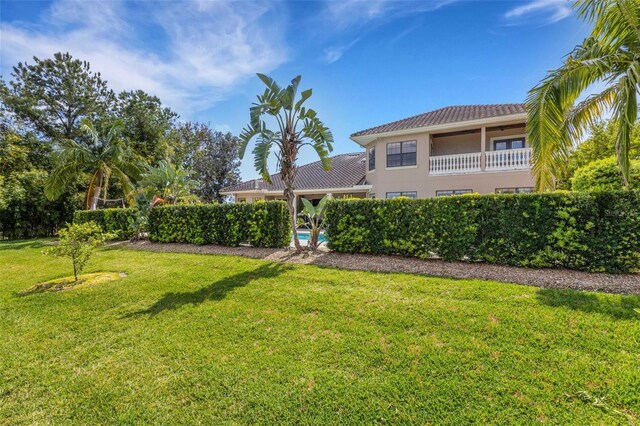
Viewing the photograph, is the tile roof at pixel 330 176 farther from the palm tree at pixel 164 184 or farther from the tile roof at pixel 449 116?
the palm tree at pixel 164 184

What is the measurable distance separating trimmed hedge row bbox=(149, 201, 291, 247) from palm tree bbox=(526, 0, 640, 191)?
28.0 feet

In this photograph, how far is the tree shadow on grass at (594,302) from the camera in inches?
188

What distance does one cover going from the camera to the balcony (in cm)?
1519

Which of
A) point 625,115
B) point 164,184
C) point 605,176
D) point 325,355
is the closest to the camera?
point 325,355

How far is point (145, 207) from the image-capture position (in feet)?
50.4

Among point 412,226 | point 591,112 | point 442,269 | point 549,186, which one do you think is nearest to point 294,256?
point 412,226

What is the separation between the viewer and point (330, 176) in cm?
2405

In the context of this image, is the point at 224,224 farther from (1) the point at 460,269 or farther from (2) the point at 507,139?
(2) the point at 507,139

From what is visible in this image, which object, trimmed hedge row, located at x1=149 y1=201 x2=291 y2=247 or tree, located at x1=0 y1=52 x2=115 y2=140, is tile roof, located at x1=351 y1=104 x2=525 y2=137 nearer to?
trimmed hedge row, located at x1=149 y1=201 x2=291 y2=247

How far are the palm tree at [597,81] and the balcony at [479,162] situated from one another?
8.41m

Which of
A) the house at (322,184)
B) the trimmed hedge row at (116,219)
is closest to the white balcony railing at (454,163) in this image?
the house at (322,184)

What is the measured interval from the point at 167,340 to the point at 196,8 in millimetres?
9877

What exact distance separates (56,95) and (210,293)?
34165mm

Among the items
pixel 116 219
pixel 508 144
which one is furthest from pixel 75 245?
pixel 508 144
